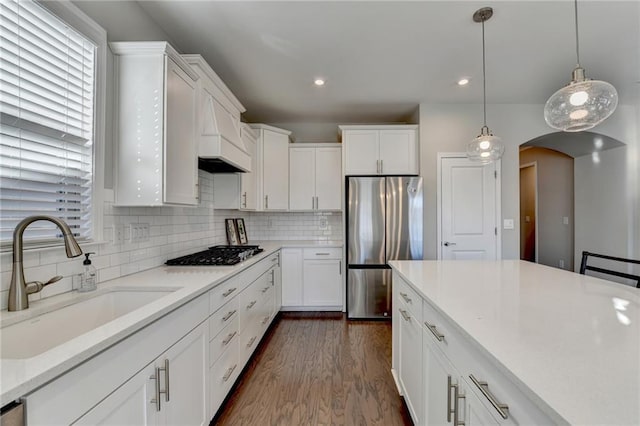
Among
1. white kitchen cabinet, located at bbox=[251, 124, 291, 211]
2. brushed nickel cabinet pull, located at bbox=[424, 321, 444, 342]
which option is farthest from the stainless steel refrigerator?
brushed nickel cabinet pull, located at bbox=[424, 321, 444, 342]

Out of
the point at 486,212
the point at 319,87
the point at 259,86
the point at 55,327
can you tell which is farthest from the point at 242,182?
the point at 486,212

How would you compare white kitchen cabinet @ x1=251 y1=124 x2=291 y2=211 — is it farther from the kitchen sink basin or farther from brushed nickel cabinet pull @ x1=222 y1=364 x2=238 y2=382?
the kitchen sink basin

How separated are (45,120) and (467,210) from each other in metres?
3.79

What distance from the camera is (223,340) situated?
172cm

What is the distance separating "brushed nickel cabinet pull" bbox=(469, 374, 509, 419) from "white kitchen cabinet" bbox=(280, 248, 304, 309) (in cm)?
281

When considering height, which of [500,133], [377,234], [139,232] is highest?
[500,133]

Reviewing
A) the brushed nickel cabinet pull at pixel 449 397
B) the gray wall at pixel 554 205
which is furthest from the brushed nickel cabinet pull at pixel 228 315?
the gray wall at pixel 554 205

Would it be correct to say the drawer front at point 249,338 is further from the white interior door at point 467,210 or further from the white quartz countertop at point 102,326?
the white interior door at point 467,210

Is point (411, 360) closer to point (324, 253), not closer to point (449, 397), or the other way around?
point (449, 397)

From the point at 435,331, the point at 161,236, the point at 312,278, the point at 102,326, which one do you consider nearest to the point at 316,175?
the point at 312,278

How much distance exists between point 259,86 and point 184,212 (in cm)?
156

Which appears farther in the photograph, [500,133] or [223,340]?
[500,133]

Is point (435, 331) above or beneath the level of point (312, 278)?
above

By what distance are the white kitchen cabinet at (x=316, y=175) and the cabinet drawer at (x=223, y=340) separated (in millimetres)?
2151
